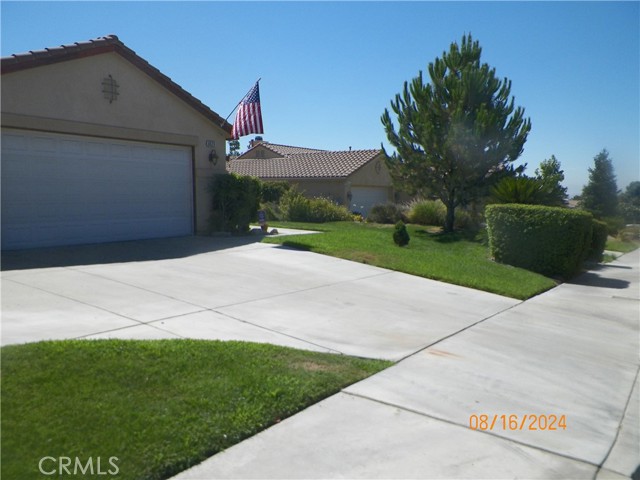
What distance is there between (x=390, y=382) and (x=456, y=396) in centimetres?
66

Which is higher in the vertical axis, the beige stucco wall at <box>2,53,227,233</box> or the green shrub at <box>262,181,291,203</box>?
the beige stucco wall at <box>2,53,227,233</box>

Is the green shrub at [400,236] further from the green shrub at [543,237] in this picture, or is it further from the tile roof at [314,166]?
the tile roof at [314,166]

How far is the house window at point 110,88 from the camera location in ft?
43.2

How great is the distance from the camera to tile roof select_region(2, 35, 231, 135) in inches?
447

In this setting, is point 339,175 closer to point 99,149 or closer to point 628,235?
point 628,235

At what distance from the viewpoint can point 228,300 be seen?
347 inches

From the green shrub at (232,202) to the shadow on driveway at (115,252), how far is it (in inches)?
32.7

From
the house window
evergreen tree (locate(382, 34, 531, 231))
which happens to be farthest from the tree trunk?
the house window

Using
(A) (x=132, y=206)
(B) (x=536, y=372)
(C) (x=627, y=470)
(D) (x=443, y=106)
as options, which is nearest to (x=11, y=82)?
(A) (x=132, y=206)

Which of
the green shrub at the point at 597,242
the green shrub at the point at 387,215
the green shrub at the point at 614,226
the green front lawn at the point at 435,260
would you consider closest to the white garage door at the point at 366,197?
the green shrub at the point at 387,215

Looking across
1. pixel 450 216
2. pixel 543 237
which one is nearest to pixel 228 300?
pixel 543 237

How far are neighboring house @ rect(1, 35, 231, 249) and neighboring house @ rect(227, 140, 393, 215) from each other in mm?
16688
